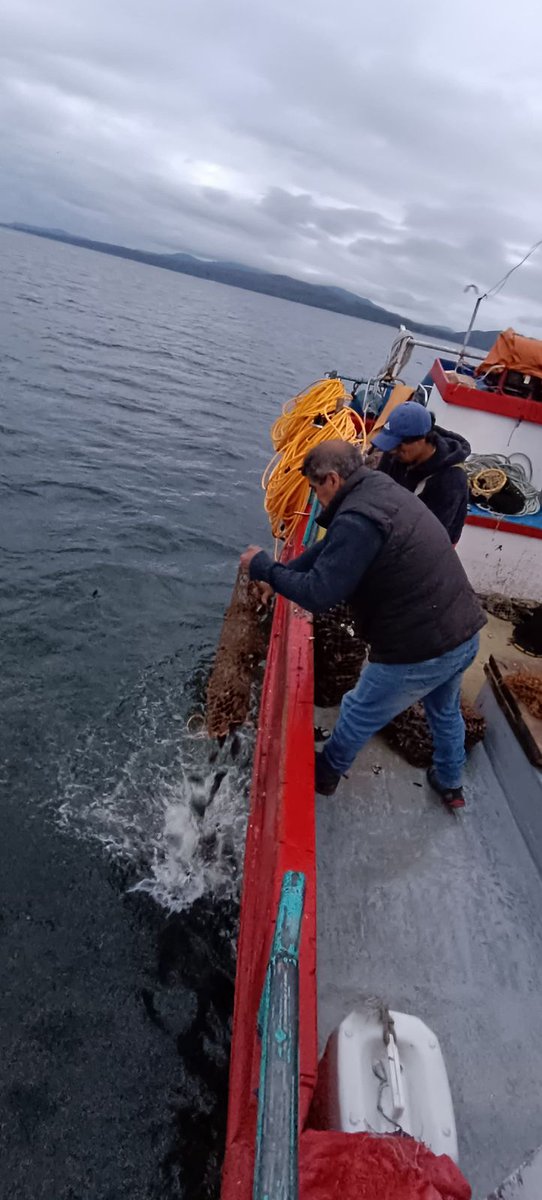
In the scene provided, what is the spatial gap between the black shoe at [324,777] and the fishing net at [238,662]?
1.82 meters

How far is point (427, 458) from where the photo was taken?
3.60 m

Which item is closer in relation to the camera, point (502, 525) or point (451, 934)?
point (451, 934)

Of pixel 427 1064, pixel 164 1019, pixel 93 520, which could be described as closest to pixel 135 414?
pixel 93 520

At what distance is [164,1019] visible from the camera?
338 cm

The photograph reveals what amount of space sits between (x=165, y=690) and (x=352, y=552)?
4029 millimetres

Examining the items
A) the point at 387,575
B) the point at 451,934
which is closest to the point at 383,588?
the point at 387,575

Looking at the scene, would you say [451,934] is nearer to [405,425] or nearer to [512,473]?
[405,425]

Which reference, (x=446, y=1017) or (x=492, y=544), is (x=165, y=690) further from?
(x=446, y=1017)

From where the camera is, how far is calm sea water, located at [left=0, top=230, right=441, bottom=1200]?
116 inches

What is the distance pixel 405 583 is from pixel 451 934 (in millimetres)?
1625

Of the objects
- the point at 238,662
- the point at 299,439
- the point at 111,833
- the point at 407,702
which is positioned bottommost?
the point at 111,833

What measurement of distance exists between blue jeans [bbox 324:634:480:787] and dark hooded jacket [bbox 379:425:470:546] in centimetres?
102

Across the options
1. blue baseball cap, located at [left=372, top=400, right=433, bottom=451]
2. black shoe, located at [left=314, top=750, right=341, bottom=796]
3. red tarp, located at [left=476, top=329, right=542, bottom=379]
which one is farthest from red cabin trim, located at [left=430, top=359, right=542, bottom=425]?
black shoe, located at [left=314, top=750, right=341, bottom=796]

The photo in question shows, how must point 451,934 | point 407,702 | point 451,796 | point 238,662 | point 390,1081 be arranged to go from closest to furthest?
point 390,1081 → point 451,934 → point 407,702 → point 451,796 → point 238,662
